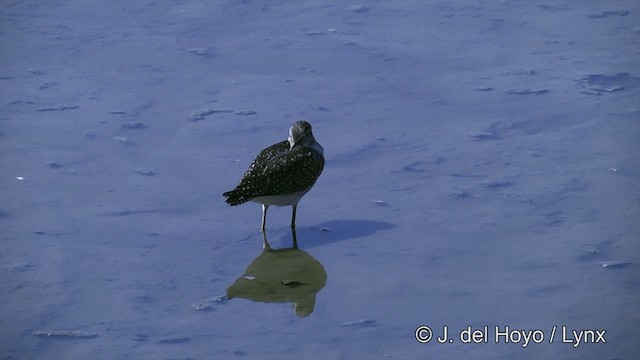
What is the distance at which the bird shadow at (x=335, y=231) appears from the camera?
9.07 m

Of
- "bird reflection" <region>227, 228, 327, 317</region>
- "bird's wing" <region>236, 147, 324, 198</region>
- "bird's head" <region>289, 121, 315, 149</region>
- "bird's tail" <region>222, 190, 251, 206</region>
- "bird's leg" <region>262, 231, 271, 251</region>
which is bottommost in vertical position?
"bird reflection" <region>227, 228, 327, 317</region>

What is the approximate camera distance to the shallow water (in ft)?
25.4

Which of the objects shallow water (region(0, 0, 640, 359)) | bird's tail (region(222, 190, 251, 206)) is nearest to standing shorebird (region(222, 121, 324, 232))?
bird's tail (region(222, 190, 251, 206))

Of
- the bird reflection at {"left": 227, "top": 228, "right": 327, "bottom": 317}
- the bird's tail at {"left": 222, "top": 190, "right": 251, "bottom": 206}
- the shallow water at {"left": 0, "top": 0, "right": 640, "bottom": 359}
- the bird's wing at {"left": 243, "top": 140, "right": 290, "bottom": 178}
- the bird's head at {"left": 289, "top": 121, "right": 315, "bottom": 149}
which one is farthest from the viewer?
the bird's head at {"left": 289, "top": 121, "right": 315, "bottom": 149}

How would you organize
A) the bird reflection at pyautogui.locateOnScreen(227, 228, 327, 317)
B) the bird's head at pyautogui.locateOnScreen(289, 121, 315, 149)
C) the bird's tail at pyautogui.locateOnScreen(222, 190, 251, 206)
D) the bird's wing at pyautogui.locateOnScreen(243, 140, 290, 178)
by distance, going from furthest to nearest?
the bird's head at pyautogui.locateOnScreen(289, 121, 315, 149) < the bird's wing at pyautogui.locateOnScreen(243, 140, 290, 178) < the bird's tail at pyautogui.locateOnScreen(222, 190, 251, 206) < the bird reflection at pyautogui.locateOnScreen(227, 228, 327, 317)

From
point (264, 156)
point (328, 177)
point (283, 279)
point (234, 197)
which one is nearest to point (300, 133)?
point (264, 156)

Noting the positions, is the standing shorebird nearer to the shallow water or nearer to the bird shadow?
the bird shadow

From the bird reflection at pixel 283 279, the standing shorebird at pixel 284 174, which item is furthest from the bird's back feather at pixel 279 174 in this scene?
the bird reflection at pixel 283 279

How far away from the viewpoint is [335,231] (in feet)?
30.2

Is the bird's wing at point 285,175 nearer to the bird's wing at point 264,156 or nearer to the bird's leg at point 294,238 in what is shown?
the bird's wing at point 264,156

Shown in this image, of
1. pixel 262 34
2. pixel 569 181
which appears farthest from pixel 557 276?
pixel 262 34

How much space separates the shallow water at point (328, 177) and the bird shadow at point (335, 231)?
3 centimetres

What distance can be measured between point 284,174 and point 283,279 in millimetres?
1034

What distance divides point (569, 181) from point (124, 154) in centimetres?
413
